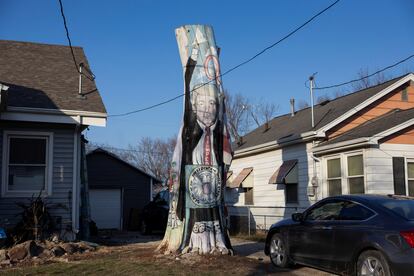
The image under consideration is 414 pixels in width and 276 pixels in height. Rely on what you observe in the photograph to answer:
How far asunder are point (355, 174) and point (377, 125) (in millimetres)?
1748

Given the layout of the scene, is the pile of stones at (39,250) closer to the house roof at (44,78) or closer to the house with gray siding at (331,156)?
the house roof at (44,78)

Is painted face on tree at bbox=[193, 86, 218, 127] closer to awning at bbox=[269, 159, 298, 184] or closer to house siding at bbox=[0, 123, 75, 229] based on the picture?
house siding at bbox=[0, 123, 75, 229]

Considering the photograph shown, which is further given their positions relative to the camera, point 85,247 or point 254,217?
point 254,217

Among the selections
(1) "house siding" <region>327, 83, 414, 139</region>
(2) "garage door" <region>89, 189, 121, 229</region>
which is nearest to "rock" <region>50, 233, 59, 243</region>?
(1) "house siding" <region>327, 83, 414, 139</region>

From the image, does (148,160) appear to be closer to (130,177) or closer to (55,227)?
(130,177)

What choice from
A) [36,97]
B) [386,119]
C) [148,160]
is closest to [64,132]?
[36,97]

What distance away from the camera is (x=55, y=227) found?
12977 millimetres

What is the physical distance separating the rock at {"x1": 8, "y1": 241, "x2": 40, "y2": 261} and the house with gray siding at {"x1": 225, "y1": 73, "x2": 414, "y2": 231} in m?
8.64

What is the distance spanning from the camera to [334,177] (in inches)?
611

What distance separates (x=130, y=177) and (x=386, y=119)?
15482 millimetres

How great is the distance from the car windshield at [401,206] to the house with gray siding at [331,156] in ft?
19.7

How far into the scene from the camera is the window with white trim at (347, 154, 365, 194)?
571 inches

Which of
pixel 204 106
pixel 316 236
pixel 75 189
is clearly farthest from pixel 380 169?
pixel 75 189

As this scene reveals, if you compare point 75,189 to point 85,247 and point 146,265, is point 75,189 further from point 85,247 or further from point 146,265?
point 146,265
